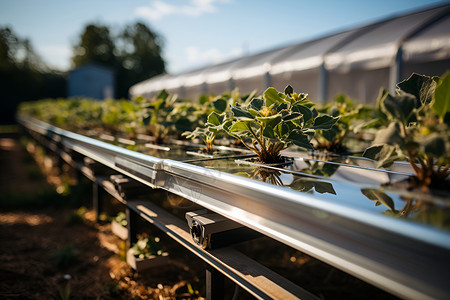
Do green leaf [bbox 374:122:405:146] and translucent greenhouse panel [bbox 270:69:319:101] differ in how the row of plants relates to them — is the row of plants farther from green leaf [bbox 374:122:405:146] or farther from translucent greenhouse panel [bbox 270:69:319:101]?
translucent greenhouse panel [bbox 270:69:319:101]

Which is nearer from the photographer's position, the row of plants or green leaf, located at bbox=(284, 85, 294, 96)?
the row of plants

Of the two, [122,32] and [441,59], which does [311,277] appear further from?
[122,32]

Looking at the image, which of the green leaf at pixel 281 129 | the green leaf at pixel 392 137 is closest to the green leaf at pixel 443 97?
the green leaf at pixel 392 137

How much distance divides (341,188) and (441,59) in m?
6.15

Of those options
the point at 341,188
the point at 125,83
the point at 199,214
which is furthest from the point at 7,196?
the point at 125,83

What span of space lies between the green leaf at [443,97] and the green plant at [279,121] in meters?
0.53

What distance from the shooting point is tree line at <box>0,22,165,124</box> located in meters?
18.1

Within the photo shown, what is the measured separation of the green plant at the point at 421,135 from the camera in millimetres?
760

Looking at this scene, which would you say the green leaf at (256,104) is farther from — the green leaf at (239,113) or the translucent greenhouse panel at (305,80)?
the translucent greenhouse panel at (305,80)

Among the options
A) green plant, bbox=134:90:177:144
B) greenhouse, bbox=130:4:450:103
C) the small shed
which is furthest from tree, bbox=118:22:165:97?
green plant, bbox=134:90:177:144

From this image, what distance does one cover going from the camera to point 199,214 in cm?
147

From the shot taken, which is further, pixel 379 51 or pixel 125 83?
pixel 125 83

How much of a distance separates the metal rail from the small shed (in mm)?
19521

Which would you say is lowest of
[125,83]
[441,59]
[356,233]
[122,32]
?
[356,233]
